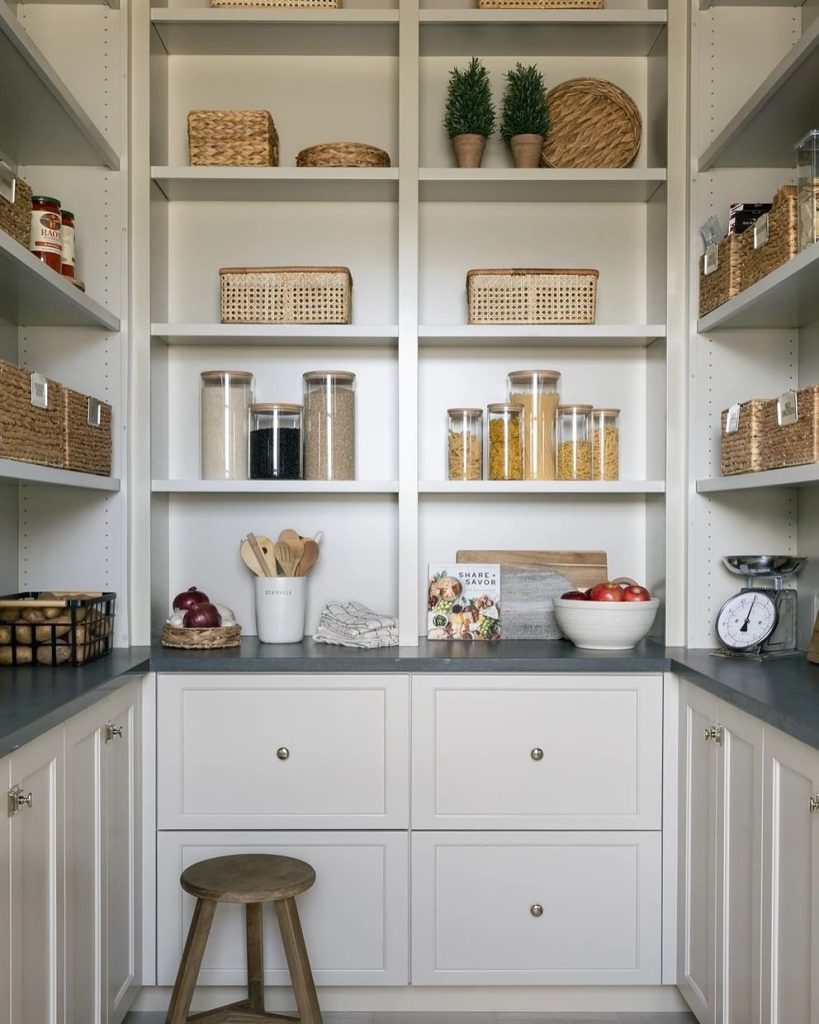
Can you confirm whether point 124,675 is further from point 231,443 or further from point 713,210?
point 713,210

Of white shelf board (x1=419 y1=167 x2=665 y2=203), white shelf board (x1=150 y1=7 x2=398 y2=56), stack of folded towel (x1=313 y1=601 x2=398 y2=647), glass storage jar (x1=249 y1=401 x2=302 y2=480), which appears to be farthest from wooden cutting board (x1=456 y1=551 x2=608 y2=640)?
white shelf board (x1=150 y1=7 x2=398 y2=56)

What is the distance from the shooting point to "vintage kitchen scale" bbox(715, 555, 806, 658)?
2.65 m

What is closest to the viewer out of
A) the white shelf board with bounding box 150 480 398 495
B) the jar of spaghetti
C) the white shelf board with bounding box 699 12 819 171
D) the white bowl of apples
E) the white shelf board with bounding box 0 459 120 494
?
the white shelf board with bounding box 0 459 120 494

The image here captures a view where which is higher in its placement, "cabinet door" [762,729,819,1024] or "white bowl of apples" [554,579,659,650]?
"white bowl of apples" [554,579,659,650]

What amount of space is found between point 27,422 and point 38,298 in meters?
0.48

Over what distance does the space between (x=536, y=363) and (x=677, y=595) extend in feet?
2.74

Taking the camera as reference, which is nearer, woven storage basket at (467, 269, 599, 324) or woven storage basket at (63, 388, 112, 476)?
woven storage basket at (63, 388, 112, 476)

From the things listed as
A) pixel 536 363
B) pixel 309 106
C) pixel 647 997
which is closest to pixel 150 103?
pixel 309 106

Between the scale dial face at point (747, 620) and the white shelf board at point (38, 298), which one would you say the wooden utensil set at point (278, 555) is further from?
the scale dial face at point (747, 620)

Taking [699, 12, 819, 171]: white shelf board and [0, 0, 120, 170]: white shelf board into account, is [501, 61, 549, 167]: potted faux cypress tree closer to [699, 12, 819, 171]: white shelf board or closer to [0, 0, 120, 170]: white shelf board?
[699, 12, 819, 171]: white shelf board

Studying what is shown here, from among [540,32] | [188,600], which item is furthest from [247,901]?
[540,32]

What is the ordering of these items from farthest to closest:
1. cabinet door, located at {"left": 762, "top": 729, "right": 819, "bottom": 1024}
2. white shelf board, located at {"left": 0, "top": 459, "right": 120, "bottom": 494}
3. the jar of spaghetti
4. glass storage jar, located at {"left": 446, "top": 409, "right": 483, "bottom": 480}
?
glass storage jar, located at {"left": 446, "top": 409, "right": 483, "bottom": 480}, the jar of spaghetti, white shelf board, located at {"left": 0, "top": 459, "right": 120, "bottom": 494}, cabinet door, located at {"left": 762, "top": 729, "right": 819, "bottom": 1024}

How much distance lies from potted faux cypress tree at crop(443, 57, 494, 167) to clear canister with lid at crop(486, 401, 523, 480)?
2.33ft

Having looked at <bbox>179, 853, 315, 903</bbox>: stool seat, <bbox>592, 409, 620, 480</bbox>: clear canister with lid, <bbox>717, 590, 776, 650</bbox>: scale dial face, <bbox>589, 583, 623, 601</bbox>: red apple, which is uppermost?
<bbox>592, 409, 620, 480</bbox>: clear canister with lid
